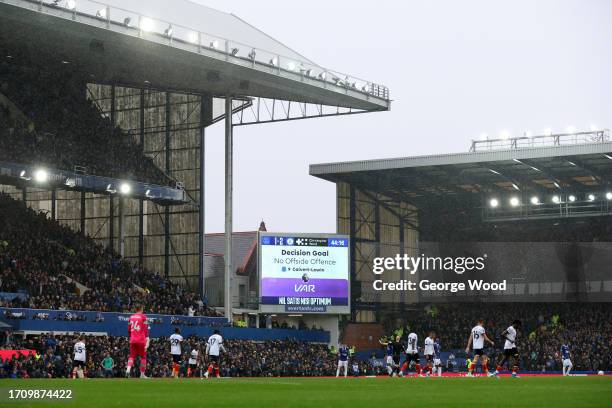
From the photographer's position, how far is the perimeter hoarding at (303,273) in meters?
60.6

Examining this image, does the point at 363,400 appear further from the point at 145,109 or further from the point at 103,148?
the point at 145,109

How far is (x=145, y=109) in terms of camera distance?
66188mm

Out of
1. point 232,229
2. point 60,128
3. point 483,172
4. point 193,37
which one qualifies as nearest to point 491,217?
point 483,172

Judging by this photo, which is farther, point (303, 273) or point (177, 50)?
point (303, 273)

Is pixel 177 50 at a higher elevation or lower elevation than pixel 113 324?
higher

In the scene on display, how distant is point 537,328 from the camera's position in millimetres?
68500

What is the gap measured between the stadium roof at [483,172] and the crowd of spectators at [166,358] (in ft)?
42.3

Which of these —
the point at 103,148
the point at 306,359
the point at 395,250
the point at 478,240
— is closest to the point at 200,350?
the point at 306,359

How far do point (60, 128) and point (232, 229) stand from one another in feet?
39.5

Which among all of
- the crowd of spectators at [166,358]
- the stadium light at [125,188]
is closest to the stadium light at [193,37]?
the stadium light at [125,188]

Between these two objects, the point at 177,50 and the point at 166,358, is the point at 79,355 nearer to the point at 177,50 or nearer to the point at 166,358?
the point at 166,358

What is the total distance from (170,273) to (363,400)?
5026cm

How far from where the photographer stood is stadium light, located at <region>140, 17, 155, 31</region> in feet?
167

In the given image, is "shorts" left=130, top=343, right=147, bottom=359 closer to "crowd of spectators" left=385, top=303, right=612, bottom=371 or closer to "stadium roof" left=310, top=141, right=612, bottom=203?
"crowd of spectators" left=385, top=303, right=612, bottom=371
